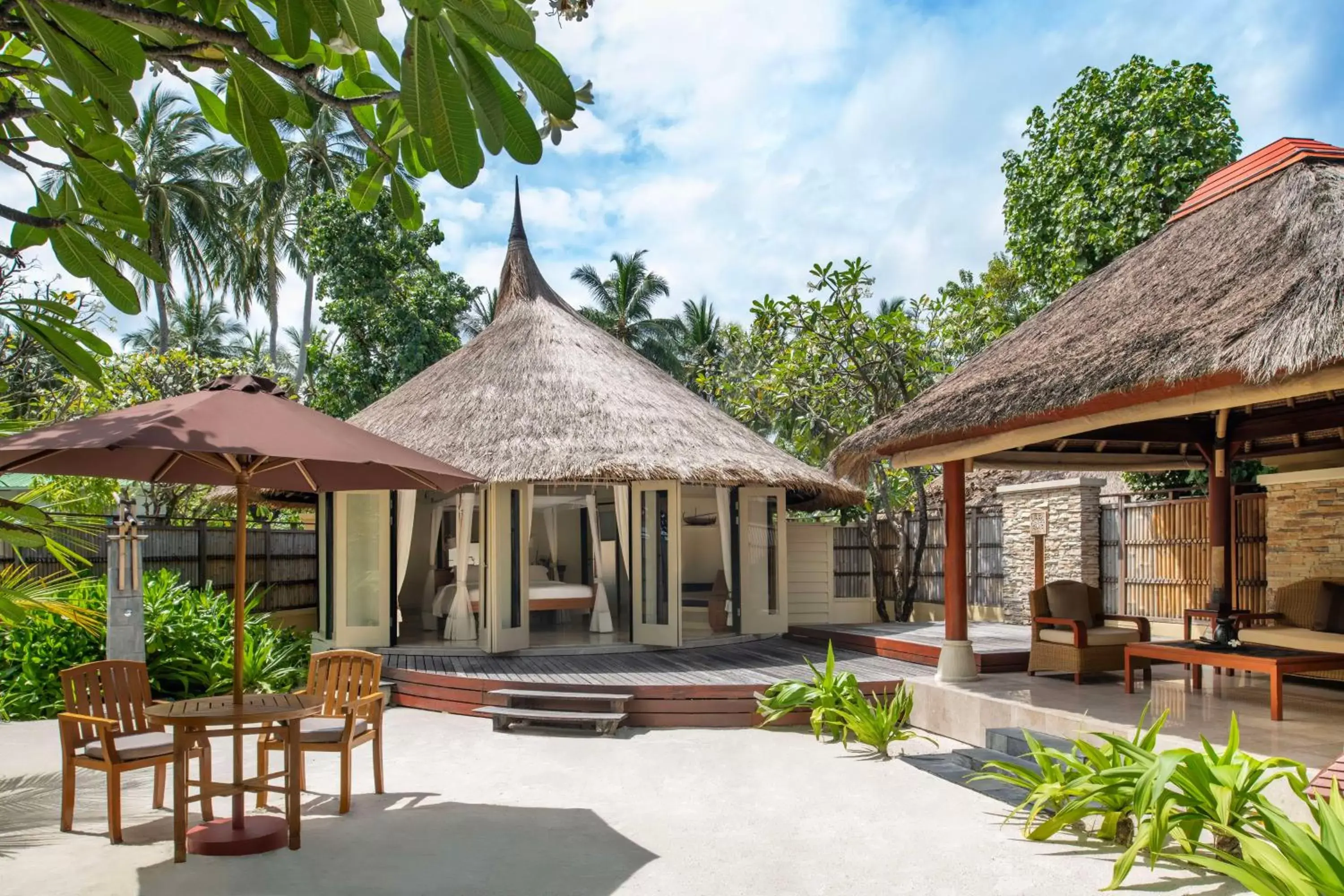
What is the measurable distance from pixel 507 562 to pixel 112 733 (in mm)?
5548

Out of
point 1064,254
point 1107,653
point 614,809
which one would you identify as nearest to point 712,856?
point 614,809

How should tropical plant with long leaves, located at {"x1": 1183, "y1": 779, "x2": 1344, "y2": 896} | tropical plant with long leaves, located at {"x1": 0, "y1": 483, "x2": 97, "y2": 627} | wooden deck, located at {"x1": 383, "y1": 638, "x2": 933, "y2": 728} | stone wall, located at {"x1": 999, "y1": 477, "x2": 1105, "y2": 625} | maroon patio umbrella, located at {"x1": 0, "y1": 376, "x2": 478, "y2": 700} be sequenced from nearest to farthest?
tropical plant with long leaves, located at {"x1": 0, "y1": 483, "x2": 97, "y2": 627} → tropical plant with long leaves, located at {"x1": 1183, "y1": 779, "x2": 1344, "y2": 896} → maroon patio umbrella, located at {"x1": 0, "y1": 376, "x2": 478, "y2": 700} → wooden deck, located at {"x1": 383, "y1": 638, "x2": 933, "y2": 728} → stone wall, located at {"x1": 999, "y1": 477, "x2": 1105, "y2": 625}

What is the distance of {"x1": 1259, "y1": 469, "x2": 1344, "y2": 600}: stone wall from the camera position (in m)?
7.89

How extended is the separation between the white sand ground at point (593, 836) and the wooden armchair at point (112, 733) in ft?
0.63

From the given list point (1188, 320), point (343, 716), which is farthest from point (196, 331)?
point (1188, 320)

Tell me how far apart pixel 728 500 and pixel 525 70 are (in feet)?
31.1

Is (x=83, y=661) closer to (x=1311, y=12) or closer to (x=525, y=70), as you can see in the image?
(x=525, y=70)

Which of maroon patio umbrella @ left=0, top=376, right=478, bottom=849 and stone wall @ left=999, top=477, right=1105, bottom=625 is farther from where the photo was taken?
stone wall @ left=999, top=477, right=1105, bottom=625

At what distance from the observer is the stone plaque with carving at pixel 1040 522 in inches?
481

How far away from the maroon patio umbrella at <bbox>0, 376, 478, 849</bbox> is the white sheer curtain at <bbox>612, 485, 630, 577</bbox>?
193 inches

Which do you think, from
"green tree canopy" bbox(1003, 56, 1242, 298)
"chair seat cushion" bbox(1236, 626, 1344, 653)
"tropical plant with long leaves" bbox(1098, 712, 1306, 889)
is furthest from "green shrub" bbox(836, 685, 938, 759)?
"green tree canopy" bbox(1003, 56, 1242, 298)

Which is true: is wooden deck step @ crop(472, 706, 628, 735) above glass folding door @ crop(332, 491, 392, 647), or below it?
below

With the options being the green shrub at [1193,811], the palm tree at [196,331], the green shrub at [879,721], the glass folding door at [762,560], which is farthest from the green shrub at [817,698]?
the palm tree at [196,331]

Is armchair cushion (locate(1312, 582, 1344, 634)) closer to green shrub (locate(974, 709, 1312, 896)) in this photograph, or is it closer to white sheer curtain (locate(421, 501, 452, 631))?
green shrub (locate(974, 709, 1312, 896))
